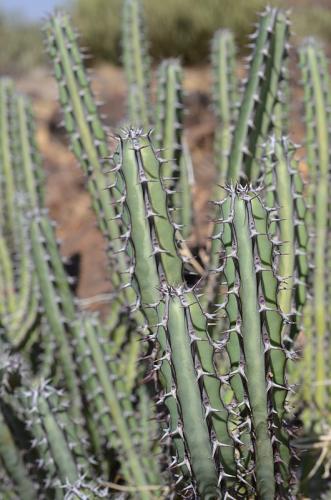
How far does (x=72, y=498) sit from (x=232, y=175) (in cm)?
146

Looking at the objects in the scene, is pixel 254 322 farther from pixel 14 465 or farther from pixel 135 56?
pixel 135 56

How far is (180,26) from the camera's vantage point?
12.4m

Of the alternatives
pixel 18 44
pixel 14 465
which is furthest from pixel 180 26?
pixel 14 465

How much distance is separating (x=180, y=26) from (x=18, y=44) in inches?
221

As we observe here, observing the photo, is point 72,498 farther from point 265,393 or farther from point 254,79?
point 254,79

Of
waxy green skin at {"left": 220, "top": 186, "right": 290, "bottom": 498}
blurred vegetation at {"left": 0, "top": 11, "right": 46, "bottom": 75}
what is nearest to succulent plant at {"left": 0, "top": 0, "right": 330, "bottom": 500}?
waxy green skin at {"left": 220, "top": 186, "right": 290, "bottom": 498}

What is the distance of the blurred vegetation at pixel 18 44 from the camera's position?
601 inches

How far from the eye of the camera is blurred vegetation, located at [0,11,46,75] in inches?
601

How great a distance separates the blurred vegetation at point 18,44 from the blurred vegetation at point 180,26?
199cm

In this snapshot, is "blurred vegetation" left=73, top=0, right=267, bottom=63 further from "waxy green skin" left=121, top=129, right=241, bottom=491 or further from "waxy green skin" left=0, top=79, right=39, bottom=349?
"waxy green skin" left=121, top=129, right=241, bottom=491

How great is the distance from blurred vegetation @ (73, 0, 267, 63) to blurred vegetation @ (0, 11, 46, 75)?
1.99 metres

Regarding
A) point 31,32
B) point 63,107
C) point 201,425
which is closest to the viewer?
point 201,425

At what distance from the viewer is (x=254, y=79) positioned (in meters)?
3.09

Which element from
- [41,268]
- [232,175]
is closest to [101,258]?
[41,268]
